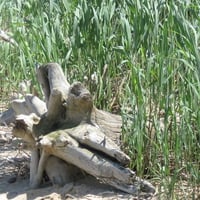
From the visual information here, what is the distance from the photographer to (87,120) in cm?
426

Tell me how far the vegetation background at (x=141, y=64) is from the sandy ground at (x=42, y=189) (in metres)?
0.23

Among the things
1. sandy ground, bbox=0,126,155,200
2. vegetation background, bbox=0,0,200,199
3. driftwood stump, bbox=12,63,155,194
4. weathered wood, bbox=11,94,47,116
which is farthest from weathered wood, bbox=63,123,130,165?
weathered wood, bbox=11,94,47,116

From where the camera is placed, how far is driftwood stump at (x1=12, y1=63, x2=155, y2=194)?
4.01m

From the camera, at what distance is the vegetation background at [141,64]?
12.0 feet

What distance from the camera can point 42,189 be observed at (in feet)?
13.9

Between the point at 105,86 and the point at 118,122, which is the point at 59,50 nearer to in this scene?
the point at 105,86

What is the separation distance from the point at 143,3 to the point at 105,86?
87 centimetres

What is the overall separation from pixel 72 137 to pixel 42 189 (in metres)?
0.38

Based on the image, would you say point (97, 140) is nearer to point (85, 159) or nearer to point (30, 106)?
point (85, 159)

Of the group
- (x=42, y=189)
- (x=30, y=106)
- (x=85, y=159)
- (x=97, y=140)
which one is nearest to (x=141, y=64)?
(x=97, y=140)

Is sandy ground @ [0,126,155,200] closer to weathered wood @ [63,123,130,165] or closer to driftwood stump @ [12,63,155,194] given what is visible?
driftwood stump @ [12,63,155,194]

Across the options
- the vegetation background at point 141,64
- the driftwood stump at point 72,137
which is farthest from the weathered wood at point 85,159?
the vegetation background at point 141,64

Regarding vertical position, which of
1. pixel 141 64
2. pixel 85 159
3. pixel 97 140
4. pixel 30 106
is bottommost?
pixel 85 159

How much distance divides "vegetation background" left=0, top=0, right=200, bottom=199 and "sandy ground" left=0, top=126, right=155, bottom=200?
9.2 inches
